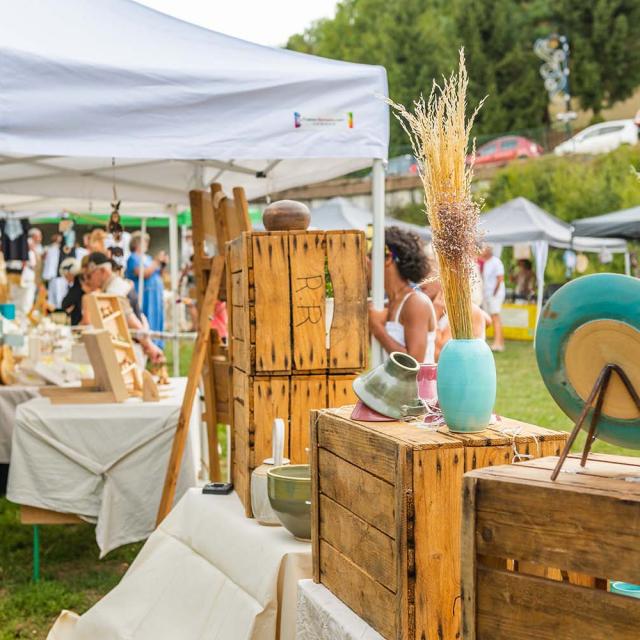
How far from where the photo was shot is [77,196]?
242 inches

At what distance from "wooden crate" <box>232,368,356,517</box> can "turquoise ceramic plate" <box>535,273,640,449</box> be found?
3.50 feet

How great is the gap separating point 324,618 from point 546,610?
65 cm

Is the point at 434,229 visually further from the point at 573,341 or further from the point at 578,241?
the point at 578,241

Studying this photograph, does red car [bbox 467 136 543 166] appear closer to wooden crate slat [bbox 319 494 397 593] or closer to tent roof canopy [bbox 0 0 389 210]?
tent roof canopy [bbox 0 0 389 210]

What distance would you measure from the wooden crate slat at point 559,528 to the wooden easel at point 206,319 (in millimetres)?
2148

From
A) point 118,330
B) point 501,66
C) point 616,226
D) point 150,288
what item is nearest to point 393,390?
point 118,330

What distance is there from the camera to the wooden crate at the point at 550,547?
41.5 inches

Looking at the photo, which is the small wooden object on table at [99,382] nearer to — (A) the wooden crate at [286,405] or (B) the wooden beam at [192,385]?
(B) the wooden beam at [192,385]

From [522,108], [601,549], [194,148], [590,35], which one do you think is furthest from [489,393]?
[590,35]

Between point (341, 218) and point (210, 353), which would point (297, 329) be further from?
point (341, 218)

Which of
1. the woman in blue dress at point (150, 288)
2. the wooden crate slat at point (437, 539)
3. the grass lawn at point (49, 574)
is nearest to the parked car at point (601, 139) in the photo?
the woman in blue dress at point (150, 288)

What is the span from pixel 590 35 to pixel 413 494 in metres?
32.3

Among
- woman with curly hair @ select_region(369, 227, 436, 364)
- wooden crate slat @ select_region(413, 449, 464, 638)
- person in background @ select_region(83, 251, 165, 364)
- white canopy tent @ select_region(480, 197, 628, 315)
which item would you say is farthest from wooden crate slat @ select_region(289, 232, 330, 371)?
white canopy tent @ select_region(480, 197, 628, 315)

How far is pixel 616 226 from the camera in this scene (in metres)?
9.83
